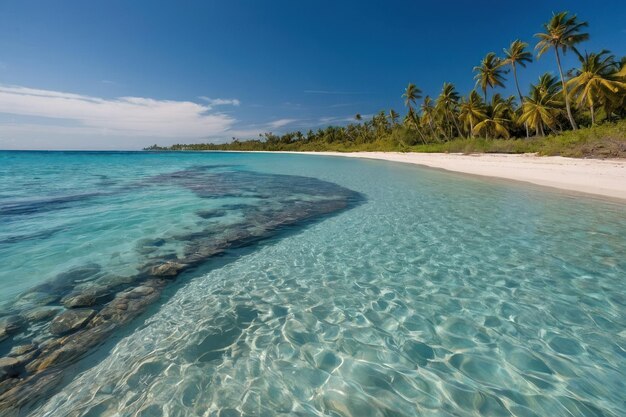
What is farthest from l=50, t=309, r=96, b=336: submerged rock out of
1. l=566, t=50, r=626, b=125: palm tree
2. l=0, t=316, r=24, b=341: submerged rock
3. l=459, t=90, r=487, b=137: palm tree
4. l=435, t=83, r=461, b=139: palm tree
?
l=435, t=83, r=461, b=139: palm tree

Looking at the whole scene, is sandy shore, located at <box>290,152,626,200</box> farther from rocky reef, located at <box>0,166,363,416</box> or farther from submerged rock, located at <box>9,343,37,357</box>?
submerged rock, located at <box>9,343,37,357</box>

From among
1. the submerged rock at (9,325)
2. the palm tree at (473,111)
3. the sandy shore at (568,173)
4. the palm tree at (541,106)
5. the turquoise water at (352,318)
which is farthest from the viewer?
the palm tree at (473,111)

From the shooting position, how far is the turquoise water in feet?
8.17

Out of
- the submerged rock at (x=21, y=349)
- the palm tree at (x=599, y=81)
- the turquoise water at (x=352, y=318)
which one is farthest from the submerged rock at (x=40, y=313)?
the palm tree at (x=599, y=81)

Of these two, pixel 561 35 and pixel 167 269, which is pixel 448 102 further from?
pixel 167 269

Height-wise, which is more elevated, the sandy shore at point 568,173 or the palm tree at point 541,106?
the palm tree at point 541,106

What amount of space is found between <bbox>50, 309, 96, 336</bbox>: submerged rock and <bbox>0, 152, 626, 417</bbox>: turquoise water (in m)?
0.18

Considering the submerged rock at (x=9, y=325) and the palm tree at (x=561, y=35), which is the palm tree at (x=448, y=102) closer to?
the palm tree at (x=561, y=35)

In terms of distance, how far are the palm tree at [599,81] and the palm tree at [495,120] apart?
10.5m

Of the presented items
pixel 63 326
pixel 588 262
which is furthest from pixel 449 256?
pixel 63 326

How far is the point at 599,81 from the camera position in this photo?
27.9 m

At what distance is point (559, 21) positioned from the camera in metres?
30.2

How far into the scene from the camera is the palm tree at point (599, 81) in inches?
1095

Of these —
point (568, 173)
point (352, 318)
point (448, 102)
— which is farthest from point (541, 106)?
point (352, 318)
